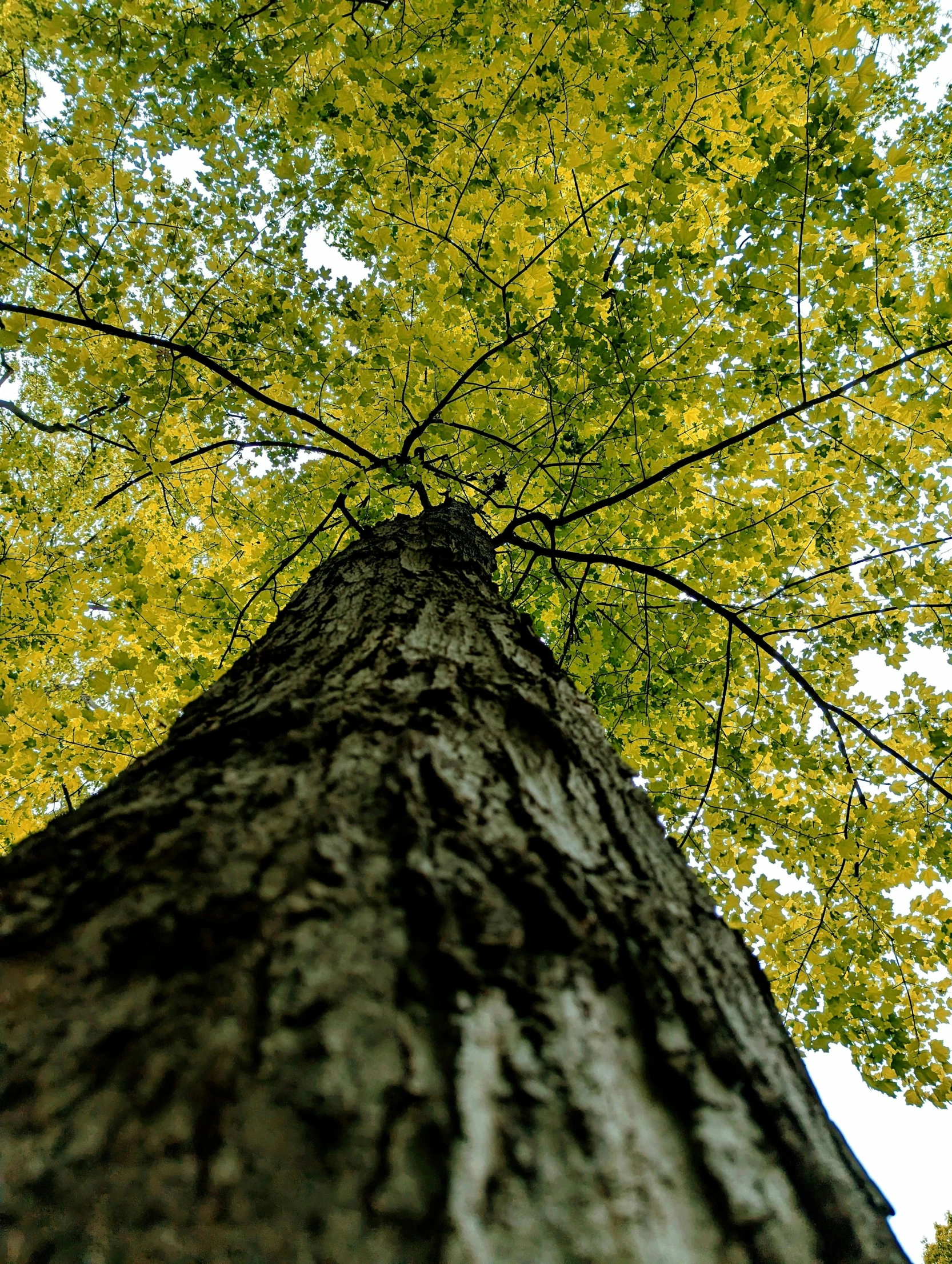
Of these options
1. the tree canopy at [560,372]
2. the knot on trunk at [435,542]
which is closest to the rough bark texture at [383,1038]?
the knot on trunk at [435,542]

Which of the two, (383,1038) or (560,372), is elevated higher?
(560,372)

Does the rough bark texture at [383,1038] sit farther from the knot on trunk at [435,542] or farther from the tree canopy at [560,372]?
the tree canopy at [560,372]

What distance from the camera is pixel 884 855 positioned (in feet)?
13.6

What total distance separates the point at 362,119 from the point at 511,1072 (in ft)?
16.1

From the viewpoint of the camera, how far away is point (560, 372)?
409 cm

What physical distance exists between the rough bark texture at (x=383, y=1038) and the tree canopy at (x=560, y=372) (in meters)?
2.68

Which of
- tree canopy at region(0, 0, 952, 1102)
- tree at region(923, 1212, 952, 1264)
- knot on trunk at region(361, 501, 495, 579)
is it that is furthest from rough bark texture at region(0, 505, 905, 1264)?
tree at region(923, 1212, 952, 1264)

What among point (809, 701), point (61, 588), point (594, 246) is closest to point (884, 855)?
point (809, 701)

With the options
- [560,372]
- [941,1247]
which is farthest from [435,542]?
[941,1247]

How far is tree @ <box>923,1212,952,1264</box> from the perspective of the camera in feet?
62.6

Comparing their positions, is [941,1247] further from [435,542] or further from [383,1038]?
[383,1038]

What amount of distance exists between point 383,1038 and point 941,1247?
3134 cm

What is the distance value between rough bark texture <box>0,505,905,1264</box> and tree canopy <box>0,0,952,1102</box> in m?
2.68

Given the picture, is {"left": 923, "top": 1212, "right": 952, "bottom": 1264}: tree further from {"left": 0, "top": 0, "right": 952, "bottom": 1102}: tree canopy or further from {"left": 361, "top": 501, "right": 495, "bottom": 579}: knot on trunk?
{"left": 361, "top": 501, "right": 495, "bottom": 579}: knot on trunk
